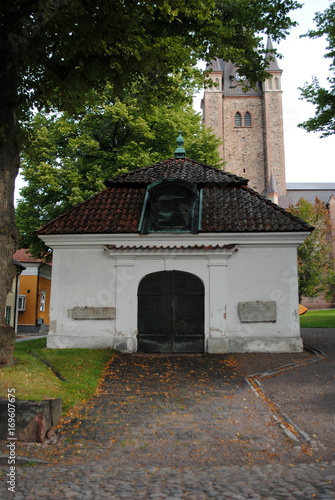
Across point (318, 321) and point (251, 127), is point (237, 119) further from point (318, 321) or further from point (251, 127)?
point (318, 321)

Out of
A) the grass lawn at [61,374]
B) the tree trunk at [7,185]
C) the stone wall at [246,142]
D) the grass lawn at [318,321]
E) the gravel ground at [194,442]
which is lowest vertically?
the gravel ground at [194,442]

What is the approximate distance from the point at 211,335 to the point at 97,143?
11734 millimetres

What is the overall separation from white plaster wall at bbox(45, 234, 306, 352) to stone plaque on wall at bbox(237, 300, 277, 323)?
14 cm

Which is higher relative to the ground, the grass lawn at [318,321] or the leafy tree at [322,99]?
the leafy tree at [322,99]

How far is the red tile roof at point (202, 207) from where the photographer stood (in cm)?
1256

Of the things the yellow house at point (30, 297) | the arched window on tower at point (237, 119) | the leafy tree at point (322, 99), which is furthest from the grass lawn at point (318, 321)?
the arched window on tower at point (237, 119)

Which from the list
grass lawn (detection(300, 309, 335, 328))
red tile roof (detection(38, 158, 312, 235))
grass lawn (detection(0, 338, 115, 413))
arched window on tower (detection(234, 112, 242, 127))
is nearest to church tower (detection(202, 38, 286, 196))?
arched window on tower (detection(234, 112, 242, 127))

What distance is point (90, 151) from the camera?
67.9 ft

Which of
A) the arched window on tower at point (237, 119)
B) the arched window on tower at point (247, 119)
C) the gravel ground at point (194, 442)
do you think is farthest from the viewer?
the arched window on tower at point (237, 119)

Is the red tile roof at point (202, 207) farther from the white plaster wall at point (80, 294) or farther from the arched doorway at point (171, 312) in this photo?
the arched doorway at point (171, 312)

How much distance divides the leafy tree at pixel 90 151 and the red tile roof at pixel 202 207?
4.90 m

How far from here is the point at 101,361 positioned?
10.4 metres

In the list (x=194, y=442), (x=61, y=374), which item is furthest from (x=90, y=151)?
(x=194, y=442)

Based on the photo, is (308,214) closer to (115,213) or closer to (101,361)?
(115,213)
